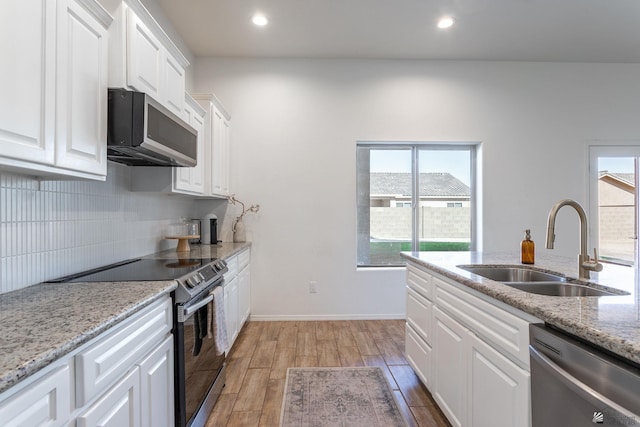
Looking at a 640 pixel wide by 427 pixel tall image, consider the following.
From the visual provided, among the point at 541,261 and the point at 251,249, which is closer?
the point at 541,261

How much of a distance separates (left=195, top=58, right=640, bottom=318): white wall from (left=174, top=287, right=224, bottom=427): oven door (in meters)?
1.77

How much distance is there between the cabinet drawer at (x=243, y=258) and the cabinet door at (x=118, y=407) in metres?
1.88

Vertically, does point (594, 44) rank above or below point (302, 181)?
above

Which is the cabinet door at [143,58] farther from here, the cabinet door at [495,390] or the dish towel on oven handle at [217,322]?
the cabinet door at [495,390]

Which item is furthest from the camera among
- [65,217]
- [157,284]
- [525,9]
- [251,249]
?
[251,249]

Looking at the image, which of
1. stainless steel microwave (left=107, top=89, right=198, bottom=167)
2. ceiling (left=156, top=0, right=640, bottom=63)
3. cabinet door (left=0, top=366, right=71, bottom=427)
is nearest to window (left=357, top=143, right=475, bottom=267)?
ceiling (left=156, top=0, right=640, bottom=63)

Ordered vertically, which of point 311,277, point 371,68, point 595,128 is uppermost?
point 371,68

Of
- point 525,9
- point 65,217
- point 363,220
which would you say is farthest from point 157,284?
point 525,9

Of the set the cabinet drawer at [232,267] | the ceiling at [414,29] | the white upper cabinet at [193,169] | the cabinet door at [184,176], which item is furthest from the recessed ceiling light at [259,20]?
the cabinet drawer at [232,267]

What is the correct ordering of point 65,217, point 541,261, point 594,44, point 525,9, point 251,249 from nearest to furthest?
point 65,217 → point 541,261 → point 525,9 → point 594,44 → point 251,249

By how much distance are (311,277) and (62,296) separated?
2.64m

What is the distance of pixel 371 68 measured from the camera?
12.2 feet

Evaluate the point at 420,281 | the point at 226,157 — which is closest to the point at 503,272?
the point at 420,281

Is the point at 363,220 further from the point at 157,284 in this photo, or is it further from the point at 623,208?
the point at 623,208
